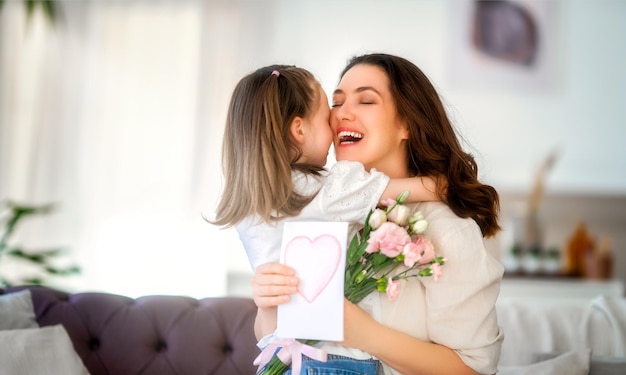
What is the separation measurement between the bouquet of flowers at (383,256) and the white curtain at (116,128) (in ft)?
9.41

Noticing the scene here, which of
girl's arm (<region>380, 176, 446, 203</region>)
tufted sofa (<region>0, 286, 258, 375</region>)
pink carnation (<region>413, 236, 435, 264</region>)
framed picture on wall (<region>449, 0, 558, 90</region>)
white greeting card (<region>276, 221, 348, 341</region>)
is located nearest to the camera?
white greeting card (<region>276, 221, 348, 341</region>)

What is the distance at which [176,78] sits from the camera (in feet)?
14.9

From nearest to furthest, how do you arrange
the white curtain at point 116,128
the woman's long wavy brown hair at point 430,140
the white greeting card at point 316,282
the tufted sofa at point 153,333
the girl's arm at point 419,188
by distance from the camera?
the white greeting card at point 316,282
the girl's arm at point 419,188
the woman's long wavy brown hair at point 430,140
the tufted sofa at point 153,333
the white curtain at point 116,128

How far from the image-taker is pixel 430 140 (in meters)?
1.91

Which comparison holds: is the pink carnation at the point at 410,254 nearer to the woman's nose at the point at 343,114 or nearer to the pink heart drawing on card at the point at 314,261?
the pink heart drawing on card at the point at 314,261

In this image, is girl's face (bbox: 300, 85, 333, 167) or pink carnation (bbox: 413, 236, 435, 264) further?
girl's face (bbox: 300, 85, 333, 167)

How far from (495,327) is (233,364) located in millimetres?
877

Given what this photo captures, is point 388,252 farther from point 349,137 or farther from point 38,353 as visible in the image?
point 38,353

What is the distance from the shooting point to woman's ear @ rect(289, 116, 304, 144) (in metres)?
1.76

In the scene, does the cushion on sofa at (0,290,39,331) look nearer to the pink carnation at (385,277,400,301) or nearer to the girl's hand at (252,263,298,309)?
the girl's hand at (252,263,298,309)

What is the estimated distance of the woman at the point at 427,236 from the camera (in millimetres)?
1615

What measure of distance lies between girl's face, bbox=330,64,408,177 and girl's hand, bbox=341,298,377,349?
16.5 inches

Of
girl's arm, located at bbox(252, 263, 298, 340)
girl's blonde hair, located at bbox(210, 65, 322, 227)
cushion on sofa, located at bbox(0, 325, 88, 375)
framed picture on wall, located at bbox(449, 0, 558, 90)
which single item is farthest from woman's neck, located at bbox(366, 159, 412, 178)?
framed picture on wall, located at bbox(449, 0, 558, 90)

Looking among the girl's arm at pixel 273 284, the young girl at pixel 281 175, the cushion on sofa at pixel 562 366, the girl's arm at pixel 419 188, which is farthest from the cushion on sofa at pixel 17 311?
the cushion on sofa at pixel 562 366
